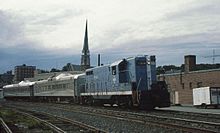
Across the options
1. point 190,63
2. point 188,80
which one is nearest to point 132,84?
point 188,80

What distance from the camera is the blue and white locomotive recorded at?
2403 cm

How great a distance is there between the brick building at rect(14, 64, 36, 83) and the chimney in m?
108

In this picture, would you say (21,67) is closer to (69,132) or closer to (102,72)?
(102,72)

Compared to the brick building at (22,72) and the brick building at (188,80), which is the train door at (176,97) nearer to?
the brick building at (188,80)

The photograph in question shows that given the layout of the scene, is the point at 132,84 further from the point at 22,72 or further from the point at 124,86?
the point at 22,72

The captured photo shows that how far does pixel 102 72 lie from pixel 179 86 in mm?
18595

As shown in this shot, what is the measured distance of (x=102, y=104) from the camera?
105 ft

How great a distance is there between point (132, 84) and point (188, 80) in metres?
21.7

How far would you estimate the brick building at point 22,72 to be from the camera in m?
148

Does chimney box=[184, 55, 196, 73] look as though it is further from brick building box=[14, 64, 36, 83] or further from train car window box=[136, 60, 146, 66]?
brick building box=[14, 64, 36, 83]

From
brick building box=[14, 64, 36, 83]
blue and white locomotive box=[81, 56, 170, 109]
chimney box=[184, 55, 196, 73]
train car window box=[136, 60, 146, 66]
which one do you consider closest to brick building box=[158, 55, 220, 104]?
chimney box=[184, 55, 196, 73]

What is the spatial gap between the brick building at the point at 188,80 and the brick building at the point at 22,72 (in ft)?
349

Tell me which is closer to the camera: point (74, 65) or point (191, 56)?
point (191, 56)

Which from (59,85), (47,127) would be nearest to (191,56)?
(59,85)
